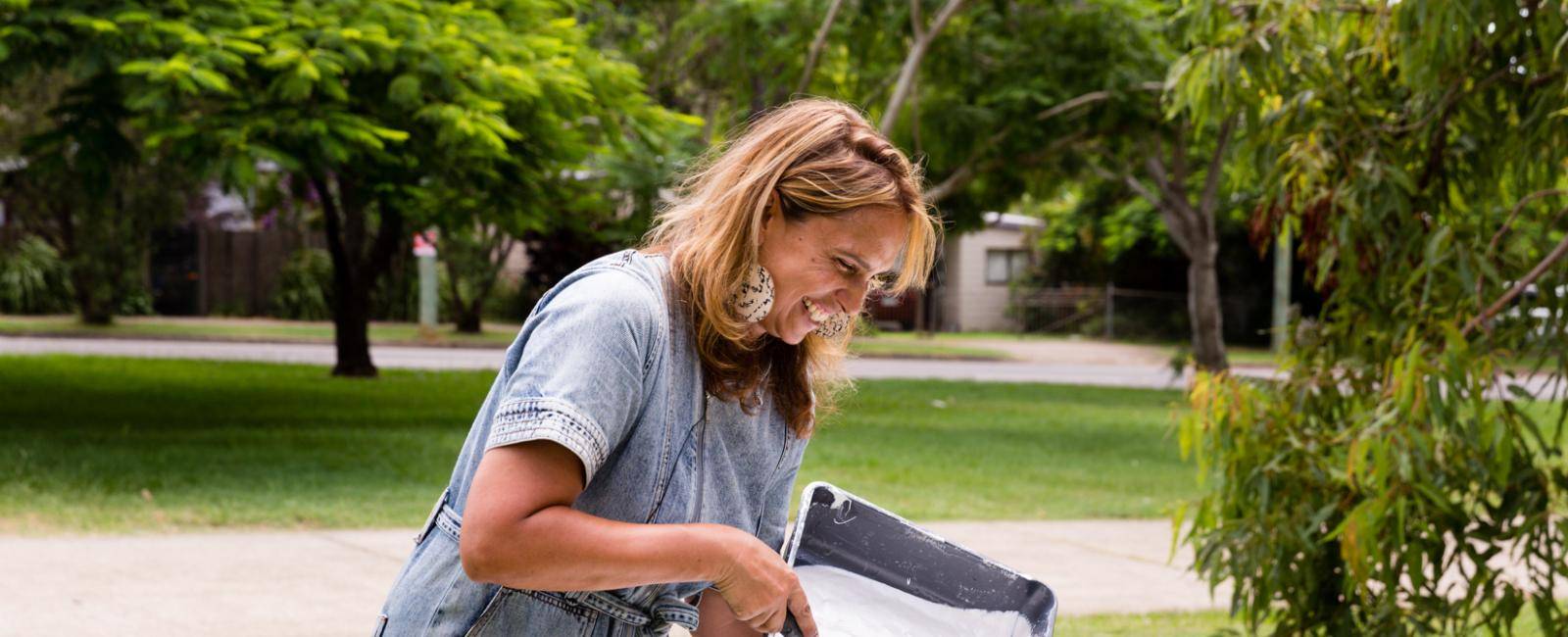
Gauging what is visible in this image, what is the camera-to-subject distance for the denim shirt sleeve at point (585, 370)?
179cm

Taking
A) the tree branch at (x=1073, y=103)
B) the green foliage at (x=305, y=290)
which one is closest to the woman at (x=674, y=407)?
the tree branch at (x=1073, y=103)

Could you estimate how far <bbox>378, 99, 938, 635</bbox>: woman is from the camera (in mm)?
1799

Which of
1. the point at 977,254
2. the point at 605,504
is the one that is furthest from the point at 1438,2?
the point at 977,254

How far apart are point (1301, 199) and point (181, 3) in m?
7.45

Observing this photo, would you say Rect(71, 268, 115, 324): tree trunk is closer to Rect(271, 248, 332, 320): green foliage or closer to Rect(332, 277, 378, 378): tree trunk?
Rect(271, 248, 332, 320): green foliage

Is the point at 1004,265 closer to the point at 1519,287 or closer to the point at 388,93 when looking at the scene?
the point at 388,93

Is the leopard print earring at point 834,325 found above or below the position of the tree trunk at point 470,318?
above

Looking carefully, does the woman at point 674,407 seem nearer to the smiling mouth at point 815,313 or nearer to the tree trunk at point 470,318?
the smiling mouth at point 815,313

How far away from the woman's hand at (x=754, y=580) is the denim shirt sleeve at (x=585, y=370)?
192mm

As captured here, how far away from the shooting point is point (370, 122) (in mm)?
10523

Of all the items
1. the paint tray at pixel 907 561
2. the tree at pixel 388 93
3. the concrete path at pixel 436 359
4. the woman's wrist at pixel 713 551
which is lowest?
the concrete path at pixel 436 359

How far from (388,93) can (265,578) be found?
465cm

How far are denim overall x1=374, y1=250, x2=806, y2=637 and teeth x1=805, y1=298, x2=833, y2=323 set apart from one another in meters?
0.14

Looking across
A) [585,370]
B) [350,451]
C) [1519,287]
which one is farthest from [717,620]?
[350,451]
